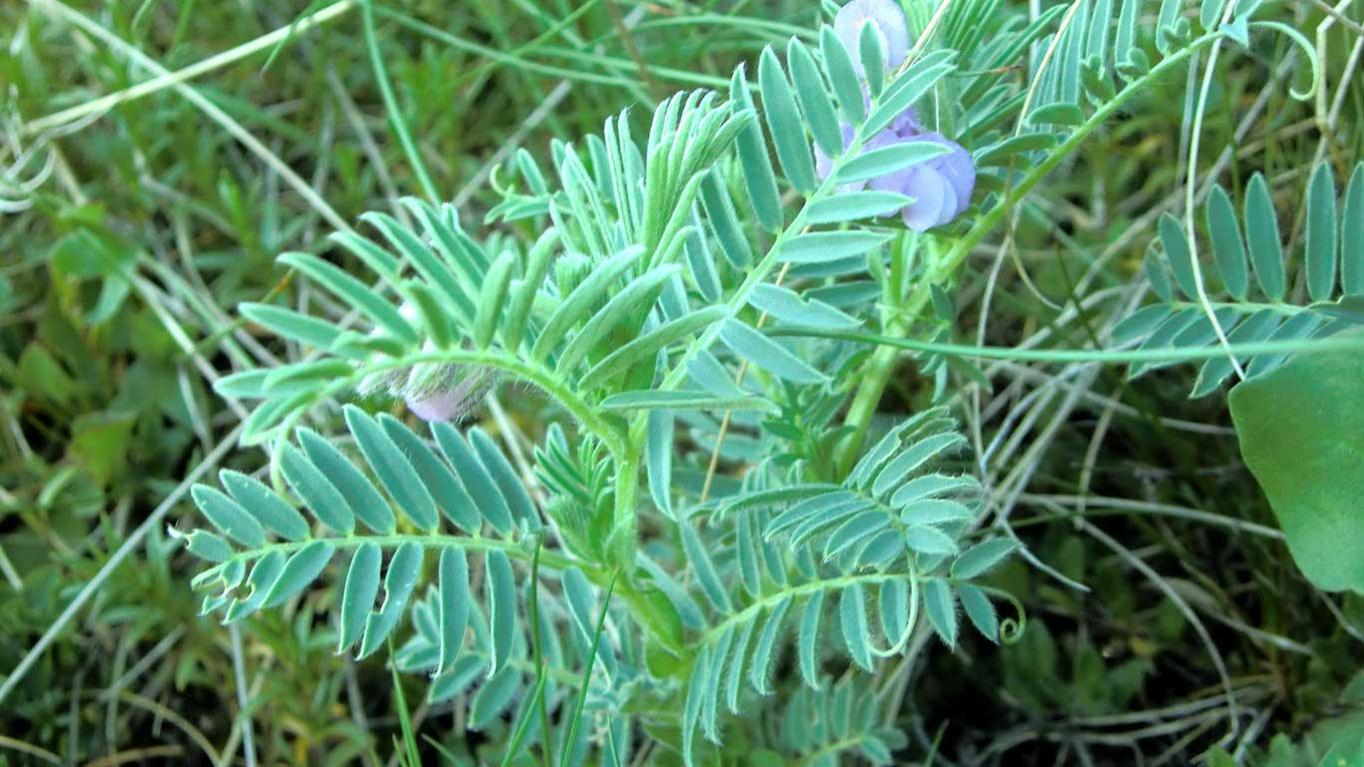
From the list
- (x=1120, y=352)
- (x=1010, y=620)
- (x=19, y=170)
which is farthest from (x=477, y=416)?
(x=1120, y=352)

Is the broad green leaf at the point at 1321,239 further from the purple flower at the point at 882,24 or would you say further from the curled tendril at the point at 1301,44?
the purple flower at the point at 882,24

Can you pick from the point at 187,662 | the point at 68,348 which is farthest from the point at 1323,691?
the point at 68,348

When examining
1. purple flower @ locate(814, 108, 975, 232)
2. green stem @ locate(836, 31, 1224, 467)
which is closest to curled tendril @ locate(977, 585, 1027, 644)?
green stem @ locate(836, 31, 1224, 467)

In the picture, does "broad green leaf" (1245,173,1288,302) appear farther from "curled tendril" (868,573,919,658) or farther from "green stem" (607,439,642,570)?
"green stem" (607,439,642,570)

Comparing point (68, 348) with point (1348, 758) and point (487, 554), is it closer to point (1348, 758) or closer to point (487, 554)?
point (487, 554)

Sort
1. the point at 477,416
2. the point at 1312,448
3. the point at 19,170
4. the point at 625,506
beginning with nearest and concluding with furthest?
the point at 625,506, the point at 1312,448, the point at 477,416, the point at 19,170

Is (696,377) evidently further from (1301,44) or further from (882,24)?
(1301,44)

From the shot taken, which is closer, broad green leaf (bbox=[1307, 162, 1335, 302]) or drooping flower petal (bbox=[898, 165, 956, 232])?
drooping flower petal (bbox=[898, 165, 956, 232])
